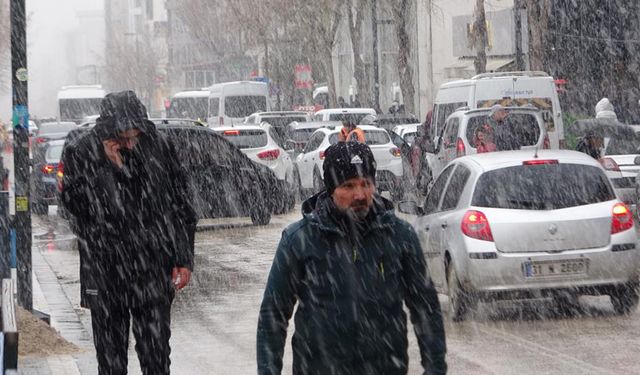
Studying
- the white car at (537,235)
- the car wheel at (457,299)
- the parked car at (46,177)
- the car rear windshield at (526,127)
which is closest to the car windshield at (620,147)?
the car rear windshield at (526,127)

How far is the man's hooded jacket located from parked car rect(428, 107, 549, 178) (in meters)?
13.9

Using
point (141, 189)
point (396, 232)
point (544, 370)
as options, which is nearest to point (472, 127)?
point (544, 370)

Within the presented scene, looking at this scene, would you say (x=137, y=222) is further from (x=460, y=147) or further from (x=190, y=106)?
(x=190, y=106)

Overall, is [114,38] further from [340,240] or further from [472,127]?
[340,240]

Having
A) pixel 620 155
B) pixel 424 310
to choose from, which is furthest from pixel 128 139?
pixel 620 155

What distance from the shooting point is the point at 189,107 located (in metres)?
62.0

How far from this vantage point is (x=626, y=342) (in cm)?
1077

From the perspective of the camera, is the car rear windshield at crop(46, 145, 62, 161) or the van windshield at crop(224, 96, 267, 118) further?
the van windshield at crop(224, 96, 267, 118)

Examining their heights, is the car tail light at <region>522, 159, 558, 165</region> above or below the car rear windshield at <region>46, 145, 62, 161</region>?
above

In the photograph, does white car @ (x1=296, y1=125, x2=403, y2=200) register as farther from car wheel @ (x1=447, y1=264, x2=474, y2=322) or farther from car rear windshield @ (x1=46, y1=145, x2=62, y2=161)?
car wheel @ (x1=447, y1=264, x2=474, y2=322)

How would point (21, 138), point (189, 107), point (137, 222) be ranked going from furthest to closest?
point (189, 107), point (21, 138), point (137, 222)

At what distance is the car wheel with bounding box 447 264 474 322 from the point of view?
12023 millimetres

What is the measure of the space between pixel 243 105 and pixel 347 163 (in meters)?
46.5

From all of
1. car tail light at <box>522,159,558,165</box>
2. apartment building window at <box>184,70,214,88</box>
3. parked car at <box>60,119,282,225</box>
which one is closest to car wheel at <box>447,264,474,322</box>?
car tail light at <box>522,159,558,165</box>
